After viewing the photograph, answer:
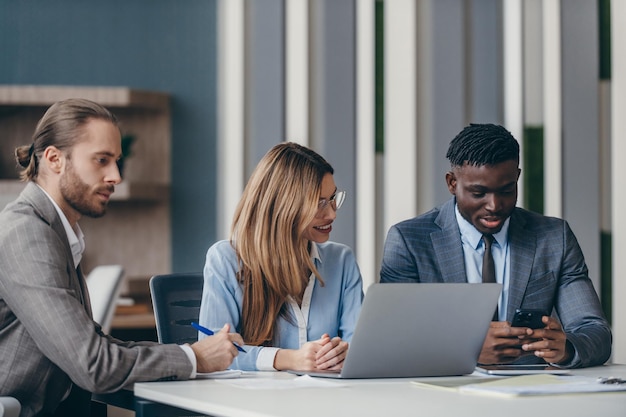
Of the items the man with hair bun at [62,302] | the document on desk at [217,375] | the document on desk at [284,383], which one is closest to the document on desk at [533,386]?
the document on desk at [284,383]

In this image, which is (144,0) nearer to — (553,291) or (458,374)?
(553,291)

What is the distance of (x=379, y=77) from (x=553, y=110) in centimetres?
74

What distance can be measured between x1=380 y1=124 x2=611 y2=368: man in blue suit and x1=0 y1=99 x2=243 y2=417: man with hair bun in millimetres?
813

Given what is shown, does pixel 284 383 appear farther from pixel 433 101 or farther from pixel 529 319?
pixel 433 101

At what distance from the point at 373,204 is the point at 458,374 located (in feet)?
7.02

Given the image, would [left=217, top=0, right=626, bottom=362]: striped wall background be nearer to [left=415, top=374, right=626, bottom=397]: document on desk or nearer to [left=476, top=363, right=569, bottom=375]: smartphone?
[left=476, top=363, right=569, bottom=375]: smartphone

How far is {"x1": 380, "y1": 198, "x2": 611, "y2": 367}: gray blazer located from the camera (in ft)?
8.24

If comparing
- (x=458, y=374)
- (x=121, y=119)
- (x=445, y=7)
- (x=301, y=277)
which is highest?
(x=445, y=7)

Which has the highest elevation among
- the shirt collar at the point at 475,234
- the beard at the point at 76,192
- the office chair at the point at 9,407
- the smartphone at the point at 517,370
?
the beard at the point at 76,192

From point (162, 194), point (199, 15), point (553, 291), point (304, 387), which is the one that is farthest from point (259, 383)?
point (199, 15)

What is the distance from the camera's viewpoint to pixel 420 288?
1836 mm

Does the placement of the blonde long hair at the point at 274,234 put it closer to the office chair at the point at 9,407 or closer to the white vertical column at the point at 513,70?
the office chair at the point at 9,407

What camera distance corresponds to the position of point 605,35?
4.10m

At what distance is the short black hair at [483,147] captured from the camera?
2.57 meters
